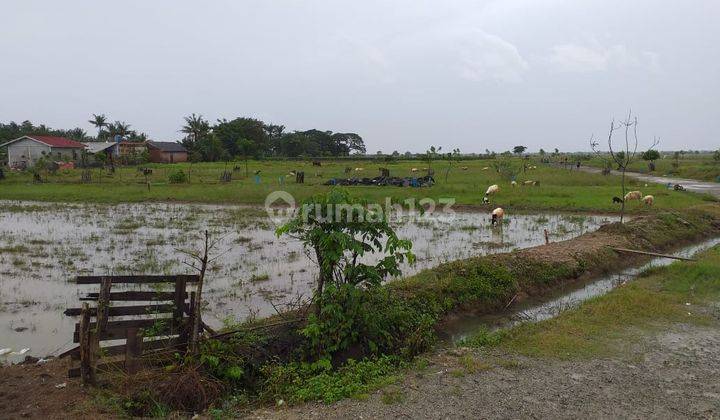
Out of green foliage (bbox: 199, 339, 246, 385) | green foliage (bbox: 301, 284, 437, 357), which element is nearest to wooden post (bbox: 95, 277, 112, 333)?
green foliage (bbox: 199, 339, 246, 385)

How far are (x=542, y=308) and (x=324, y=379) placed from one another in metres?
5.89

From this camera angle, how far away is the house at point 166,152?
6619 centimetres

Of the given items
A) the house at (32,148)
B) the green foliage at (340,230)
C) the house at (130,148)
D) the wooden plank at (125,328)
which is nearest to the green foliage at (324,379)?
the green foliage at (340,230)

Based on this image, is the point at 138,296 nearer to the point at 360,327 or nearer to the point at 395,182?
the point at 360,327

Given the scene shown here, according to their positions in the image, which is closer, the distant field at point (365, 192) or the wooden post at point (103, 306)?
the wooden post at point (103, 306)

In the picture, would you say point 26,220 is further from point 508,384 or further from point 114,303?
point 508,384

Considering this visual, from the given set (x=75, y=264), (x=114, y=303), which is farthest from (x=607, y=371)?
(x=75, y=264)

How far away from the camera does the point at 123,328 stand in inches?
234

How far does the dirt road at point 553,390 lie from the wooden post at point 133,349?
1.73 meters

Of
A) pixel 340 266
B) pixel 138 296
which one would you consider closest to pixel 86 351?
pixel 138 296

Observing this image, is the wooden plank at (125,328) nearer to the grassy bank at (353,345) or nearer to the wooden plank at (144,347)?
the wooden plank at (144,347)

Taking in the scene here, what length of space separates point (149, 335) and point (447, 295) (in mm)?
5454

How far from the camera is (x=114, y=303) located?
9195 millimetres

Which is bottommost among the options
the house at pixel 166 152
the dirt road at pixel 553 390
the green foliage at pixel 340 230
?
the dirt road at pixel 553 390
